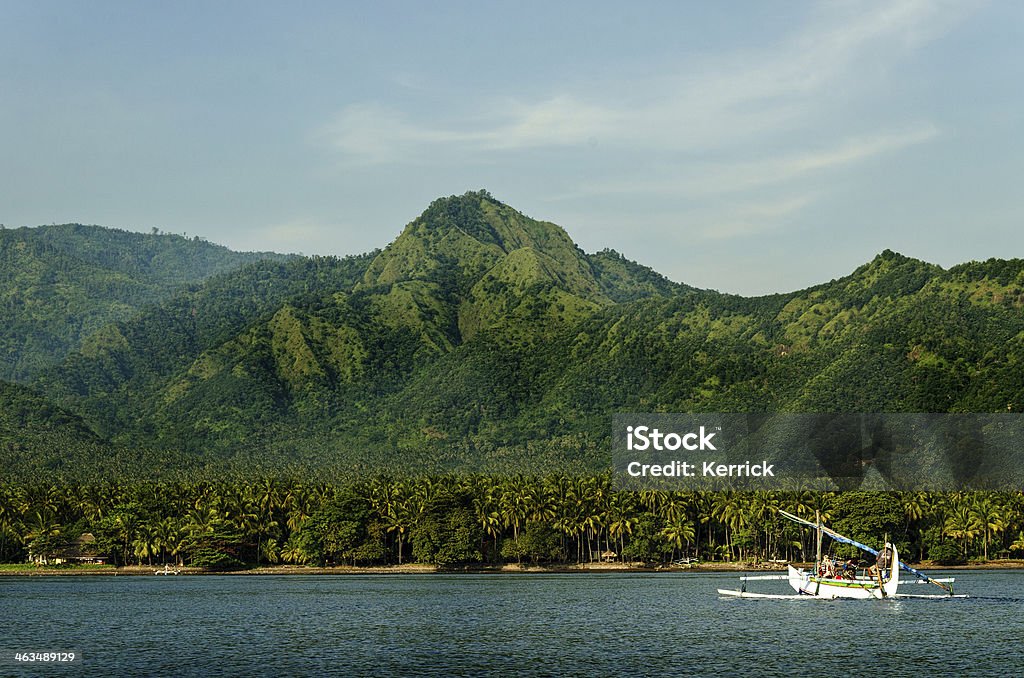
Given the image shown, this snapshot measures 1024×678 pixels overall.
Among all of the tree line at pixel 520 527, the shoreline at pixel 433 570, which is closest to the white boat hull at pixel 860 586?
the tree line at pixel 520 527

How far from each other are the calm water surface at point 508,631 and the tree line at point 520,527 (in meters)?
25.0

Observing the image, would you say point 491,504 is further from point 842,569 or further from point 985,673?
point 985,673

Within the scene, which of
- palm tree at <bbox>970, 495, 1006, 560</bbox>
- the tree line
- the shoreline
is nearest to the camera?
the tree line

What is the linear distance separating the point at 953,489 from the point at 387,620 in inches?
4758

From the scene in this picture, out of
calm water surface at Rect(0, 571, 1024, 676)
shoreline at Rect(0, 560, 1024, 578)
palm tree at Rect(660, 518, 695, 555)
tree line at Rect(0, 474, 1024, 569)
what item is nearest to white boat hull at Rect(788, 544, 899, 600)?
calm water surface at Rect(0, 571, 1024, 676)

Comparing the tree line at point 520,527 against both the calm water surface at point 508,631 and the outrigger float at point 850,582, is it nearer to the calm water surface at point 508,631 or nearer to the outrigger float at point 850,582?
the calm water surface at point 508,631

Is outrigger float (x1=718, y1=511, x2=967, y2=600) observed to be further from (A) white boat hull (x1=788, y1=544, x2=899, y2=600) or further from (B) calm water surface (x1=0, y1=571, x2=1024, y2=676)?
(B) calm water surface (x1=0, y1=571, x2=1024, y2=676)

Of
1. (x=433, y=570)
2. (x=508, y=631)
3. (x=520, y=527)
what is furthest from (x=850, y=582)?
(x=433, y=570)

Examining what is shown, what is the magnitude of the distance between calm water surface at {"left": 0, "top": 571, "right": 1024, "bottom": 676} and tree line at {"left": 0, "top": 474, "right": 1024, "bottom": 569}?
25.0m

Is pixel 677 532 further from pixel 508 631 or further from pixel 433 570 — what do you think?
pixel 508 631

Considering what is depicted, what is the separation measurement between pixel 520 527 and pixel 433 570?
1413cm

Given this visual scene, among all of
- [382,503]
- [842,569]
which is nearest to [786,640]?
[842,569]

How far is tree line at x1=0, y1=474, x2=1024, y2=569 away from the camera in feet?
568

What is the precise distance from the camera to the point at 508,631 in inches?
3792
